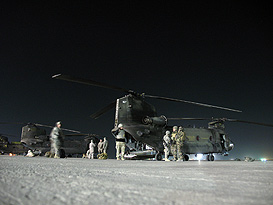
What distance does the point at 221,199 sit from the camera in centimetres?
124

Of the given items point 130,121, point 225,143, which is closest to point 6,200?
point 130,121

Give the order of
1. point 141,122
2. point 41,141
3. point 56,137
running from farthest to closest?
1. point 41,141
2. point 141,122
3. point 56,137

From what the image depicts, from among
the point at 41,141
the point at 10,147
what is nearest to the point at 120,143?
the point at 41,141

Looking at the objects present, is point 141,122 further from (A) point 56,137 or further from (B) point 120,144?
(A) point 56,137

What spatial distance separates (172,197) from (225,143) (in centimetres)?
1801

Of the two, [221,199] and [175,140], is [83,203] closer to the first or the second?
[221,199]

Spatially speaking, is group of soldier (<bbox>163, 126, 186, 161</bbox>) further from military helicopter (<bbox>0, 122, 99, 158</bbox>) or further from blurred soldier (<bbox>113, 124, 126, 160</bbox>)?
military helicopter (<bbox>0, 122, 99, 158</bbox>)

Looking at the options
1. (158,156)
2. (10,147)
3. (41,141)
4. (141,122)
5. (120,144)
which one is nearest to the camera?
(120,144)

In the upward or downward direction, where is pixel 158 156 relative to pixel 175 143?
downward

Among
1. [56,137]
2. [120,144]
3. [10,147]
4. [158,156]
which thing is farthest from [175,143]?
[10,147]

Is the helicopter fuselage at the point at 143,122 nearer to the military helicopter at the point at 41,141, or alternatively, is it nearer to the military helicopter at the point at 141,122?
the military helicopter at the point at 141,122

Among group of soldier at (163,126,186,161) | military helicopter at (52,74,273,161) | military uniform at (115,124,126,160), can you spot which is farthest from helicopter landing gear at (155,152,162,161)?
military uniform at (115,124,126,160)

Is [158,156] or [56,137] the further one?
[158,156]

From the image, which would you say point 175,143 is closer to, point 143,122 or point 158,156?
point 158,156
